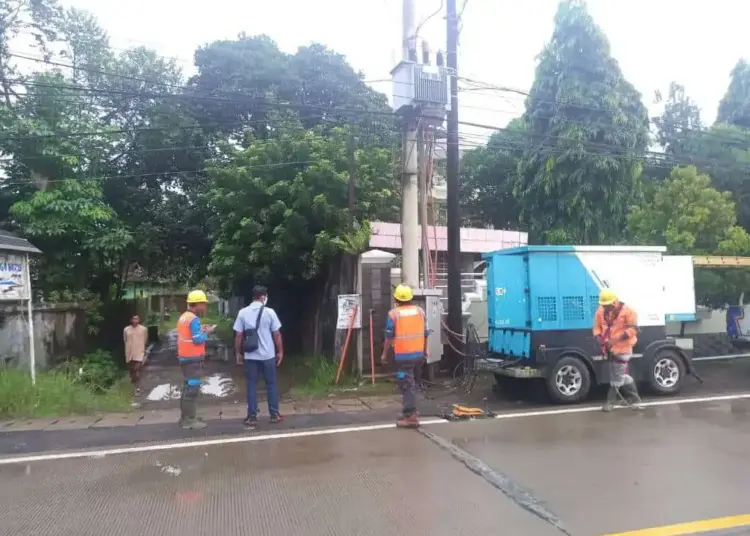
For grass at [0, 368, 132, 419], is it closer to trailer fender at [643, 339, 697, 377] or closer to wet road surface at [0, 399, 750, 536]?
wet road surface at [0, 399, 750, 536]

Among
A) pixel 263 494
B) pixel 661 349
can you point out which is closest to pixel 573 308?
pixel 661 349

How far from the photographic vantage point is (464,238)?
57.7 feet

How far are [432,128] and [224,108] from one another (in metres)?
11.0

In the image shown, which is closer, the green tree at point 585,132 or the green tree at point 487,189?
the green tree at point 585,132

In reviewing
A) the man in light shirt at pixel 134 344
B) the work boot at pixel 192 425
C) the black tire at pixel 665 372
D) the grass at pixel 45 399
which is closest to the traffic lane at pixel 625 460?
the black tire at pixel 665 372

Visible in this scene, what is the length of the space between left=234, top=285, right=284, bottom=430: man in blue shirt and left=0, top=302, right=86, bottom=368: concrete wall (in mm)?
4752

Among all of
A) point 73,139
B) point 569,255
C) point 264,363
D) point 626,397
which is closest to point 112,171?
point 73,139

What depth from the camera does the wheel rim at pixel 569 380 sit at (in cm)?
923

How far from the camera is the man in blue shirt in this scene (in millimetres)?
8008

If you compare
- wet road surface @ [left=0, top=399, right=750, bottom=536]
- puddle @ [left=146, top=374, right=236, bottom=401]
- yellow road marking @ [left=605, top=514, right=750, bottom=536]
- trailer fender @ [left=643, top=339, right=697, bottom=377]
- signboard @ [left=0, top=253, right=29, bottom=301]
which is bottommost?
puddle @ [left=146, top=374, right=236, bottom=401]

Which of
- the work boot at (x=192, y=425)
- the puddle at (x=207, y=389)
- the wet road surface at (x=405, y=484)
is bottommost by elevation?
the puddle at (x=207, y=389)

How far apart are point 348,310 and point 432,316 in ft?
4.80

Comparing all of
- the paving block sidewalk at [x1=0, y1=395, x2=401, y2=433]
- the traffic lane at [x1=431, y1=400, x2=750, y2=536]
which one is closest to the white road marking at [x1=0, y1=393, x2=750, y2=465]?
the traffic lane at [x1=431, y1=400, x2=750, y2=536]

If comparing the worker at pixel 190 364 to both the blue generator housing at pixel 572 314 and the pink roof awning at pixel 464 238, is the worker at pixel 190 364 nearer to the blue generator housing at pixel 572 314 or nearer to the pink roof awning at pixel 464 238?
the blue generator housing at pixel 572 314
